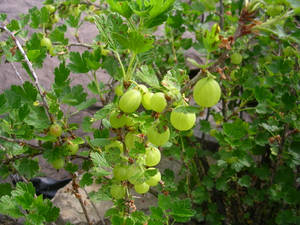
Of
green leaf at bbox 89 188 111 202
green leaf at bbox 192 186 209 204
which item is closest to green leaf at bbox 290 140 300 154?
green leaf at bbox 192 186 209 204

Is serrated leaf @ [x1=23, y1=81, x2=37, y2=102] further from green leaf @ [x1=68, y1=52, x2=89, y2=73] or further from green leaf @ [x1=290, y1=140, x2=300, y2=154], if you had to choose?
green leaf @ [x1=290, y1=140, x2=300, y2=154]

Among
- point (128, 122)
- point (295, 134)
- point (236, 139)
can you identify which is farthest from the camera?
point (295, 134)

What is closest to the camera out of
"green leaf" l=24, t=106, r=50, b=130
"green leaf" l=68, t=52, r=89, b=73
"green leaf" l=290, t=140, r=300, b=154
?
"green leaf" l=24, t=106, r=50, b=130

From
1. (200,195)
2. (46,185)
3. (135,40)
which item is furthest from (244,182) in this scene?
(46,185)

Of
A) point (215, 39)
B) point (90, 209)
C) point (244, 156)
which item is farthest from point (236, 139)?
point (90, 209)

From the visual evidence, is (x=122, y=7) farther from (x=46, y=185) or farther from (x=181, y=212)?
(x=46, y=185)

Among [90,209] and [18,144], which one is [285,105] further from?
[90,209]

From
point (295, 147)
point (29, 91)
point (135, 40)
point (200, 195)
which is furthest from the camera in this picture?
point (200, 195)
